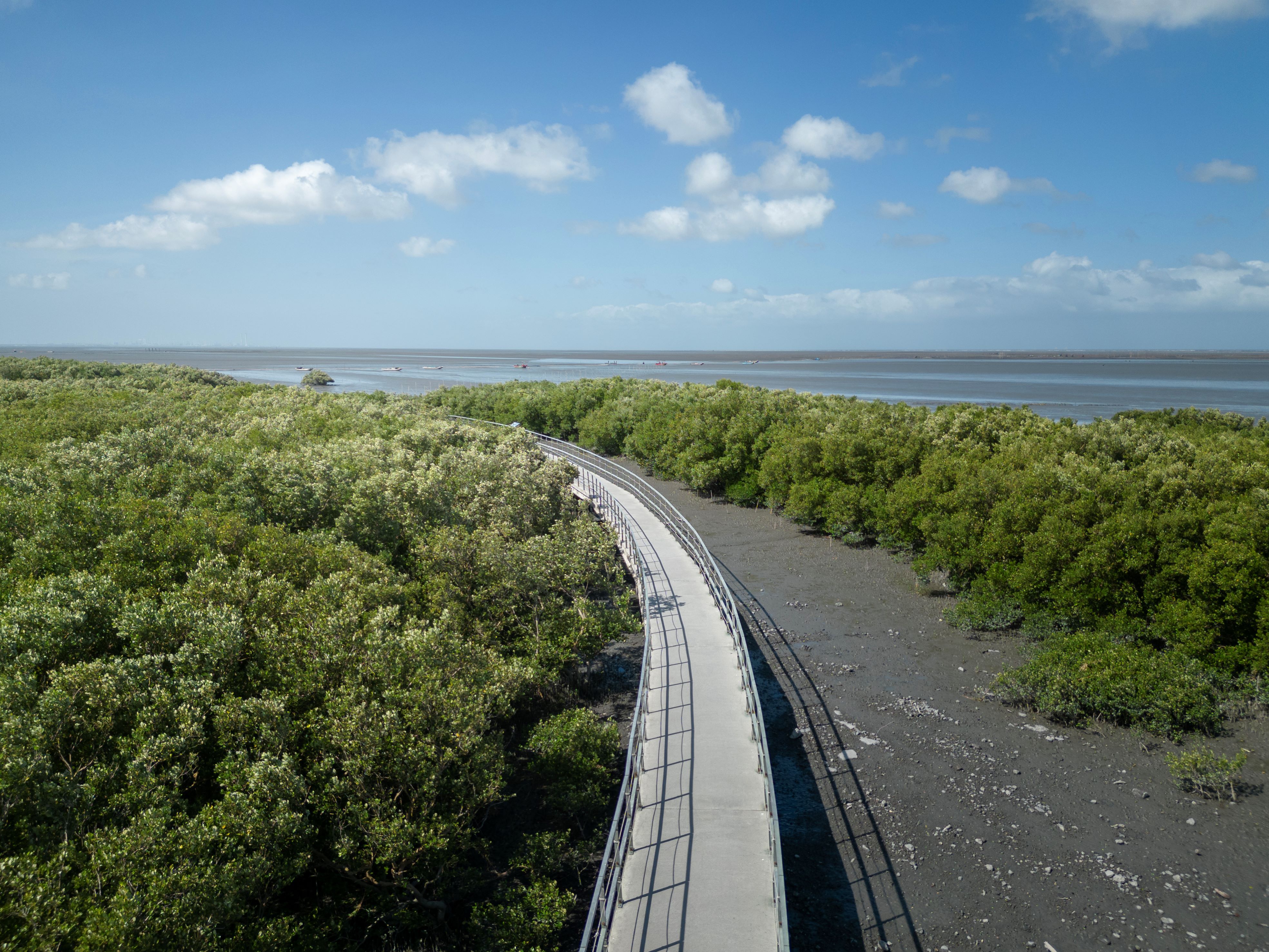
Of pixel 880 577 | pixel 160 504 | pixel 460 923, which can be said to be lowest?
pixel 460 923

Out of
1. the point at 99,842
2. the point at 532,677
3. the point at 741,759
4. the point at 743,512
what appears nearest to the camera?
the point at 99,842

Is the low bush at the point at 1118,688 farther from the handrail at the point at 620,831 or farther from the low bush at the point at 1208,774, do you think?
the handrail at the point at 620,831

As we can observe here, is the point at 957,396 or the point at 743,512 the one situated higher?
the point at 957,396

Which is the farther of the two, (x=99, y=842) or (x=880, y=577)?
(x=880, y=577)

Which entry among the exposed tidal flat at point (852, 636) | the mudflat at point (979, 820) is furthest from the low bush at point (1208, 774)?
the mudflat at point (979, 820)

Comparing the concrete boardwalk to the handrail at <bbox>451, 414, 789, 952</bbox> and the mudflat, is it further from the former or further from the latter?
the mudflat

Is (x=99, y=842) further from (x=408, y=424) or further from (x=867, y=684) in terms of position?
(x=408, y=424)

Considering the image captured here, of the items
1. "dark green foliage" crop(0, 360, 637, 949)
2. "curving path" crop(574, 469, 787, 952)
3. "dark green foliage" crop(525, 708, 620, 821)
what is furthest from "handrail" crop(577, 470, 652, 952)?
"dark green foliage" crop(0, 360, 637, 949)

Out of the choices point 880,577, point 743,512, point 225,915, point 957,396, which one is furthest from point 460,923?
point 957,396
